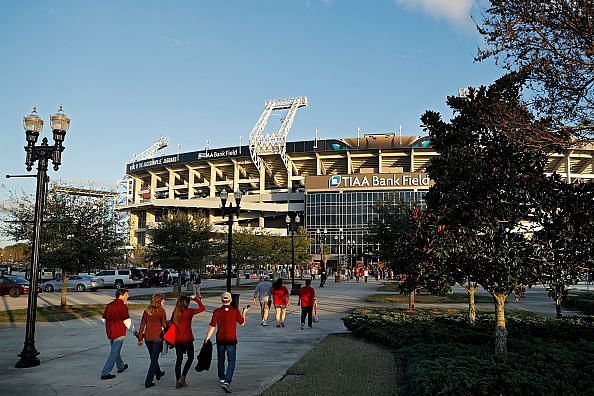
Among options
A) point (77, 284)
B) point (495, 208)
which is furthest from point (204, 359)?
point (77, 284)

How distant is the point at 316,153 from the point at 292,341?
3313 inches

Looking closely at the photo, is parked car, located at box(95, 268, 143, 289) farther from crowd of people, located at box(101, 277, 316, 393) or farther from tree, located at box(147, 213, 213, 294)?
crowd of people, located at box(101, 277, 316, 393)

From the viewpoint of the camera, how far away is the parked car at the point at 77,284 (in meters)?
39.3

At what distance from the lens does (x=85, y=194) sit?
978 inches

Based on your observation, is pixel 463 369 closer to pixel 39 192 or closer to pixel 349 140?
pixel 39 192

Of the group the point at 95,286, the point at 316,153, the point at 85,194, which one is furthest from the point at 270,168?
the point at 85,194

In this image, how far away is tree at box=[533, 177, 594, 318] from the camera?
28.8ft

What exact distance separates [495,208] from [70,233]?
19.3 metres

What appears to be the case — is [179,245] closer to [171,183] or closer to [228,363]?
[228,363]

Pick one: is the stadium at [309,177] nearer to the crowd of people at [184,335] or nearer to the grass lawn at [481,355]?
the grass lawn at [481,355]

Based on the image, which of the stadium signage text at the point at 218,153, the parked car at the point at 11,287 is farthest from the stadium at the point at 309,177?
the parked car at the point at 11,287

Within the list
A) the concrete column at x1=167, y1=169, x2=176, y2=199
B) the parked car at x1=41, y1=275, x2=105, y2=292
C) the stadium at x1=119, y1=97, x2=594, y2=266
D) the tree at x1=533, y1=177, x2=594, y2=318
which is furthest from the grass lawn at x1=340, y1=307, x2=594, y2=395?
the concrete column at x1=167, y1=169, x2=176, y2=199

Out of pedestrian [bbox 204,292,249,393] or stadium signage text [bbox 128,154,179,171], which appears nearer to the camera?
pedestrian [bbox 204,292,249,393]

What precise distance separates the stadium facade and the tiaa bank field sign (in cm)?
16
